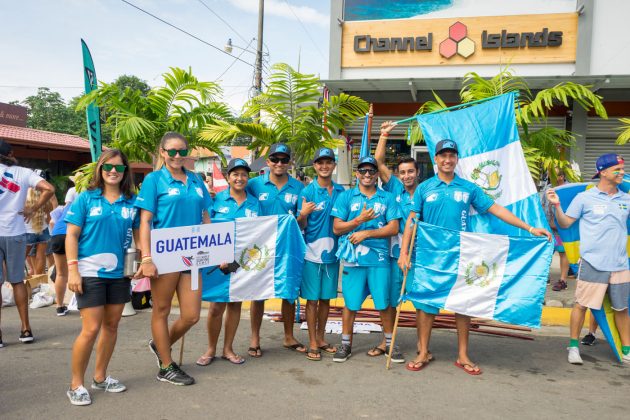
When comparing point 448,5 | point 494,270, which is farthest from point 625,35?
point 494,270

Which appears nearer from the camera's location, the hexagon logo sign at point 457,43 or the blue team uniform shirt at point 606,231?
the blue team uniform shirt at point 606,231

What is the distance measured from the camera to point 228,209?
4.79 meters

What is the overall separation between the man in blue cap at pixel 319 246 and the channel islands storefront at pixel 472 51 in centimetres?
666

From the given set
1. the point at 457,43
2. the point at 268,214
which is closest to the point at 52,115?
the point at 457,43

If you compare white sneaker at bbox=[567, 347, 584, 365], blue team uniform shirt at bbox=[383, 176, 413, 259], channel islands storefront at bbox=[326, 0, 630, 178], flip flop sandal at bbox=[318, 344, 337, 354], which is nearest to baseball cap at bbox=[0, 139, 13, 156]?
flip flop sandal at bbox=[318, 344, 337, 354]

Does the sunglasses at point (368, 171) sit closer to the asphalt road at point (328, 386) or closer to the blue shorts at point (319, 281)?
the blue shorts at point (319, 281)

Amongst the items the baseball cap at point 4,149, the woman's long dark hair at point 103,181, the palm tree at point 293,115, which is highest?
the palm tree at point 293,115

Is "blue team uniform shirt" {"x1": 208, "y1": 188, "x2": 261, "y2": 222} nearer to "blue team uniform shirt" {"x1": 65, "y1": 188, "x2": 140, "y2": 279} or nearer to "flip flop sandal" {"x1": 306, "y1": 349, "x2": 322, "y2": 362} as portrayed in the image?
"blue team uniform shirt" {"x1": 65, "y1": 188, "x2": 140, "y2": 279}

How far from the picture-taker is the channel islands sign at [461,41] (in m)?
11.2

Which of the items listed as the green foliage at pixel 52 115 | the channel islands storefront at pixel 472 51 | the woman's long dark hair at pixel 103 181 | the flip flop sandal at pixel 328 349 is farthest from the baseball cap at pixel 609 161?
the green foliage at pixel 52 115

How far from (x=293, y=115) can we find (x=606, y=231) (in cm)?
426

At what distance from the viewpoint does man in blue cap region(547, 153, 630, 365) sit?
16.0 ft

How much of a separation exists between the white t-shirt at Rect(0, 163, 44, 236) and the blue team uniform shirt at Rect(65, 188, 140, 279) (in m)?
1.89

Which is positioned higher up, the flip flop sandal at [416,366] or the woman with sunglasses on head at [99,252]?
the woman with sunglasses on head at [99,252]
